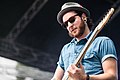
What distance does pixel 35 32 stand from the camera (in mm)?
6242

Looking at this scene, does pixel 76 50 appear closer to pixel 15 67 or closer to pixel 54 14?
pixel 15 67

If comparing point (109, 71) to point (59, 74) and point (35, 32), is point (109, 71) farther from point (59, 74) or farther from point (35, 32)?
point (35, 32)

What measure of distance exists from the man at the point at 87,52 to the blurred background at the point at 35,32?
137 inches

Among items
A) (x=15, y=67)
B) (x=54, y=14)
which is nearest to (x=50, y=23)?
(x=54, y=14)

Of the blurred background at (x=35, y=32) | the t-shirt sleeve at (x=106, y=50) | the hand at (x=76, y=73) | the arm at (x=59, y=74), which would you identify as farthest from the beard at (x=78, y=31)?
the blurred background at (x=35, y=32)

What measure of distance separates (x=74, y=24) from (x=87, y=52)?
0.17m

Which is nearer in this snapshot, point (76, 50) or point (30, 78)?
point (76, 50)

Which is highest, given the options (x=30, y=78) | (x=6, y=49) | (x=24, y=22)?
(x=24, y=22)

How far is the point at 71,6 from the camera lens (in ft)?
6.19

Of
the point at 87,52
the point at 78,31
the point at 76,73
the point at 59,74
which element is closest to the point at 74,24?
the point at 78,31

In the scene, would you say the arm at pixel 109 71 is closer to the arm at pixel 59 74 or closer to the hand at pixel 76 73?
the hand at pixel 76 73

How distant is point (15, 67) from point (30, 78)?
1.11ft

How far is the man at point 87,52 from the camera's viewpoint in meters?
1.64

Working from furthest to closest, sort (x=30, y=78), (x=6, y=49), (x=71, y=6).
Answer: (x=6, y=49), (x=30, y=78), (x=71, y=6)
